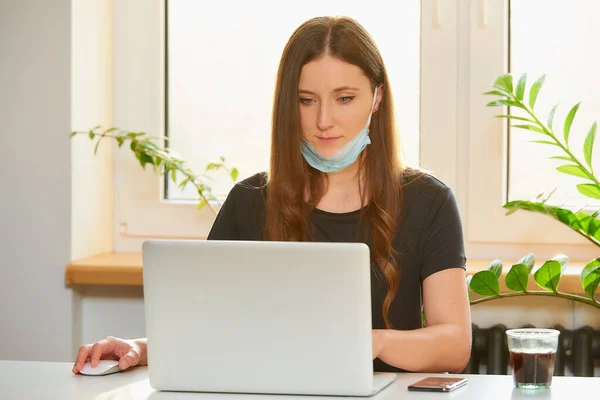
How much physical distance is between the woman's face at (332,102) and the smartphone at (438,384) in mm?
605

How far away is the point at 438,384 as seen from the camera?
1375 mm

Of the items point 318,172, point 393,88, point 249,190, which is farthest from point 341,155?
point 393,88

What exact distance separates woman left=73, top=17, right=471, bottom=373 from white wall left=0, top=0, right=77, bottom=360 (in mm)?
761

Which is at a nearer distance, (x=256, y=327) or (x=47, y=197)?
(x=256, y=327)

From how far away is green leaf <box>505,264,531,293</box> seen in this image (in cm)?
194

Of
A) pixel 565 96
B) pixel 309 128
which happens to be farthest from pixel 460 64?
pixel 309 128

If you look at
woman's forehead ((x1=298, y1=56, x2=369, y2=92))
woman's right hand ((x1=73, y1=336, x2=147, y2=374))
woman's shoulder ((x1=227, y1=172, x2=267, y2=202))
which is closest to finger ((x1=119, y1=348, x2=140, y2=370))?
woman's right hand ((x1=73, y1=336, x2=147, y2=374))

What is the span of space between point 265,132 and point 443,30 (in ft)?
1.97

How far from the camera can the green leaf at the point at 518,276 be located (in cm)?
194

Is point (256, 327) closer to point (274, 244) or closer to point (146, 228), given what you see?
point (274, 244)

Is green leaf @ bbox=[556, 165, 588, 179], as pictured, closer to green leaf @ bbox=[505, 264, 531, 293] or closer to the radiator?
green leaf @ bbox=[505, 264, 531, 293]

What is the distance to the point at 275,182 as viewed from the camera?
1.97 m

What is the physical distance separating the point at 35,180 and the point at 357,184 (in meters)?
1.04

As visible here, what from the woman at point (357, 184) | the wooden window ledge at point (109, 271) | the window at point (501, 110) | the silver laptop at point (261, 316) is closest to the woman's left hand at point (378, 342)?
the silver laptop at point (261, 316)
